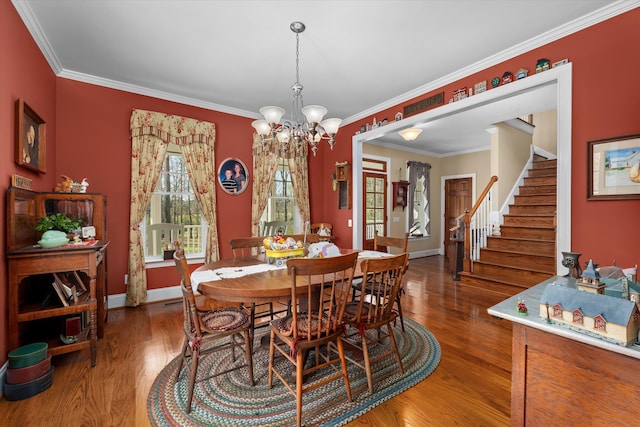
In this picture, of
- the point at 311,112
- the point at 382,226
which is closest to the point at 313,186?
the point at 382,226

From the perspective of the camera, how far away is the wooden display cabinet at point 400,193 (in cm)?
686

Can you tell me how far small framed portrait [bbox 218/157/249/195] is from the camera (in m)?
4.36

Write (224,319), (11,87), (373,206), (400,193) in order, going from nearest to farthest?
(224,319)
(11,87)
(373,206)
(400,193)

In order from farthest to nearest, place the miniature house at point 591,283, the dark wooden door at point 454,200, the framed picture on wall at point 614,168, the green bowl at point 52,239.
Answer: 1. the dark wooden door at point 454,200
2. the green bowl at point 52,239
3. the framed picture on wall at point 614,168
4. the miniature house at point 591,283

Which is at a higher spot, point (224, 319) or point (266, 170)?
point (266, 170)

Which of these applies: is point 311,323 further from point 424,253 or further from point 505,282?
point 424,253

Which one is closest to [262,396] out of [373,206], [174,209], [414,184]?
[174,209]

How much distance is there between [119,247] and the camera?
3.65 metres

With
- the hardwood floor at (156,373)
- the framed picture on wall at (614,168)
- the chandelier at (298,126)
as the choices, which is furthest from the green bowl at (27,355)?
the framed picture on wall at (614,168)

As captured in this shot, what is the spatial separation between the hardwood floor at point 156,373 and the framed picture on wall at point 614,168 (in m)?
1.58

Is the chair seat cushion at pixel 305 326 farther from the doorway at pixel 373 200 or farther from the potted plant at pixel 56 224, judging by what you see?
the doorway at pixel 373 200

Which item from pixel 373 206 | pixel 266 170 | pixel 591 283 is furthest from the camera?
pixel 373 206

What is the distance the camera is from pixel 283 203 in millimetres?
5145

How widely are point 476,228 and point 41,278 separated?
5.87 metres
